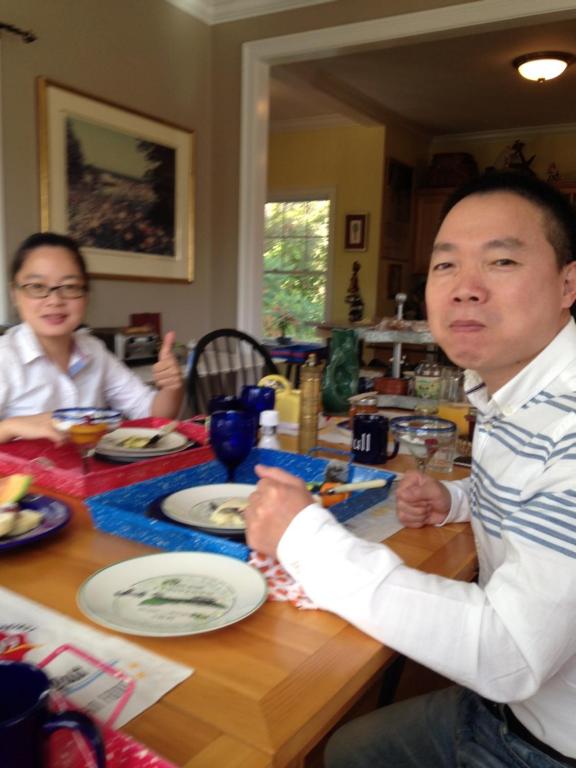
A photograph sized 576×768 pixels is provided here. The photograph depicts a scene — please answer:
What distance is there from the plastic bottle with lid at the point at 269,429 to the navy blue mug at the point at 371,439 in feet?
0.62

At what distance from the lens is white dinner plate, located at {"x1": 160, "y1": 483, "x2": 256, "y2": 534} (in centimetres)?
96

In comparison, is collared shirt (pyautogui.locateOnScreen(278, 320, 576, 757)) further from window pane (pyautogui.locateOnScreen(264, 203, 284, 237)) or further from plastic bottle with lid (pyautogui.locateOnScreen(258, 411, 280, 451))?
window pane (pyautogui.locateOnScreen(264, 203, 284, 237))

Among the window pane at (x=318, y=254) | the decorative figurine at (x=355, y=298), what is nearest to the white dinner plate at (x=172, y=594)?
the decorative figurine at (x=355, y=298)

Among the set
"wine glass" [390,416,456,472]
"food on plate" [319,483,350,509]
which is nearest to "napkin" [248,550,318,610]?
"food on plate" [319,483,350,509]

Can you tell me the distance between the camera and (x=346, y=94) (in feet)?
16.8

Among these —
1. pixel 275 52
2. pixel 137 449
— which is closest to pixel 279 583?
pixel 137 449

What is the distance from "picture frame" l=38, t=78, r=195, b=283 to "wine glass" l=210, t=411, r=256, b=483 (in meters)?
2.11

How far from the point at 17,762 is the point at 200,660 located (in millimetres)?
258

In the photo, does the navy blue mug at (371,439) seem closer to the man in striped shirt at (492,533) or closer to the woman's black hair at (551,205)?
the man in striped shirt at (492,533)

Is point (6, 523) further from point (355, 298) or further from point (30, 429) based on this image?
point (355, 298)

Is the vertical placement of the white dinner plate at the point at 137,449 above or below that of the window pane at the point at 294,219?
below

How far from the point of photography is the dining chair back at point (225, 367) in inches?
102

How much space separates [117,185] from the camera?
127 inches

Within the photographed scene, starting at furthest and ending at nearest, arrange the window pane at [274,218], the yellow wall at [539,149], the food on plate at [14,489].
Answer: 1. the window pane at [274,218]
2. the yellow wall at [539,149]
3. the food on plate at [14,489]
